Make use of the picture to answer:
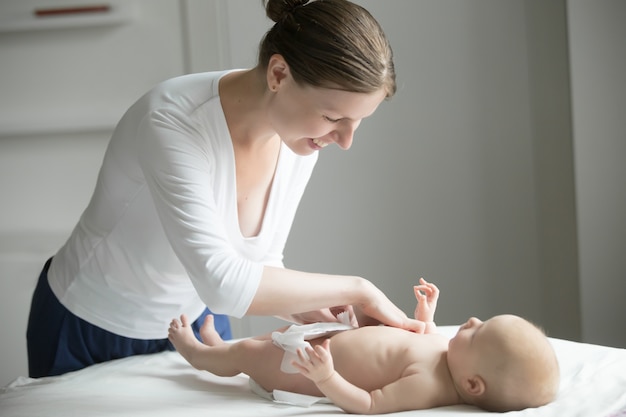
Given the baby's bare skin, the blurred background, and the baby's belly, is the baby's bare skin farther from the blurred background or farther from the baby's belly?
the blurred background

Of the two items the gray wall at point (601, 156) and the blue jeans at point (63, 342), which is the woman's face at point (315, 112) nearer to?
the blue jeans at point (63, 342)

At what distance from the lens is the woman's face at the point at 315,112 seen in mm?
1462

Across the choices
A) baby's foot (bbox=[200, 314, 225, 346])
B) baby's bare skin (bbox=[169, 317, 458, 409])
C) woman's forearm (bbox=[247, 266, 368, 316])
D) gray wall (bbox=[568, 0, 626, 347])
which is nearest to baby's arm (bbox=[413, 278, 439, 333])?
baby's bare skin (bbox=[169, 317, 458, 409])

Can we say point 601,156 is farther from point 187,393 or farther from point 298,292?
point 187,393

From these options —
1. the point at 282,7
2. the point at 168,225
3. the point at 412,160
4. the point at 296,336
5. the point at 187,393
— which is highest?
the point at 282,7

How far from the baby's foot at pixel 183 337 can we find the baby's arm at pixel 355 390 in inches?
14.5

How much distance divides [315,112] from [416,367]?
494 mm

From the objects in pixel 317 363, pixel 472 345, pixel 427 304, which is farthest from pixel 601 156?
pixel 317 363

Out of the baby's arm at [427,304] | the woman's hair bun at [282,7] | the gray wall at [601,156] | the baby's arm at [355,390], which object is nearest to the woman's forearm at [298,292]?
the baby's arm at [355,390]

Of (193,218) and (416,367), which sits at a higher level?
(193,218)

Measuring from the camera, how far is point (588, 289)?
2691mm

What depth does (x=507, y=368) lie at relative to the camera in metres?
1.40

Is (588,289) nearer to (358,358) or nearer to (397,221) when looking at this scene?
(397,221)

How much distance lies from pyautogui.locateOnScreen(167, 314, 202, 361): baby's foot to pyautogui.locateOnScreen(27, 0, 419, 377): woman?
64 millimetres
